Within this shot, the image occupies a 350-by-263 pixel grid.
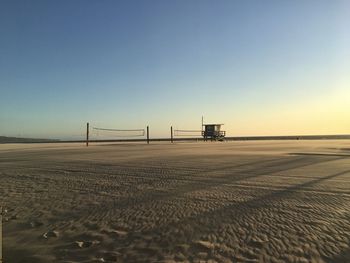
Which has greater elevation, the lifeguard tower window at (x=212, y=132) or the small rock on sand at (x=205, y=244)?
the lifeguard tower window at (x=212, y=132)

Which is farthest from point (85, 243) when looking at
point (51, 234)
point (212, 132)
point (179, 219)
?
point (212, 132)

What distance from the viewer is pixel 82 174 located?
10727mm

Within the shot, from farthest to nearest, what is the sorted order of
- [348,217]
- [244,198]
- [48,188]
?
[48,188]
[244,198]
[348,217]

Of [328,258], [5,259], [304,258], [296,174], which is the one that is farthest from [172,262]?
[296,174]

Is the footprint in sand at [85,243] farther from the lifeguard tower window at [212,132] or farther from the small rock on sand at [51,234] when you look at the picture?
the lifeguard tower window at [212,132]

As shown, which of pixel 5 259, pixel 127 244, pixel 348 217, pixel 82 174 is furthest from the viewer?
pixel 82 174

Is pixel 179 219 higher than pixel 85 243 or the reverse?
higher

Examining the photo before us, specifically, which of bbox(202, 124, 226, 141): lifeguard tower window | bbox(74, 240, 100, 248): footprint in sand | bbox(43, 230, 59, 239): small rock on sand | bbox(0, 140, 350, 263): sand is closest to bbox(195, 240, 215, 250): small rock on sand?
bbox(0, 140, 350, 263): sand

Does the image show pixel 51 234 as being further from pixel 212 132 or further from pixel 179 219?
pixel 212 132

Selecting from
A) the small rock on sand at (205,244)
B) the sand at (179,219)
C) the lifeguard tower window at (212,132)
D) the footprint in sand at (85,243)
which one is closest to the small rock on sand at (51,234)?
the sand at (179,219)

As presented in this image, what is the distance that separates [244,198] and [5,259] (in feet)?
14.2

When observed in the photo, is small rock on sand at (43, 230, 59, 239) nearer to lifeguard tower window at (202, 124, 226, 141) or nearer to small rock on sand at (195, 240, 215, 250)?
small rock on sand at (195, 240, 215, 250)

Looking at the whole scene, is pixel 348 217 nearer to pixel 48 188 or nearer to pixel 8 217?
pixel 8 217

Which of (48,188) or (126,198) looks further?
(48,188)
